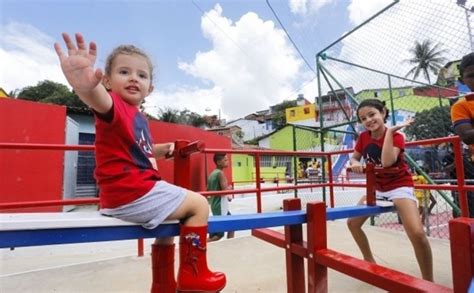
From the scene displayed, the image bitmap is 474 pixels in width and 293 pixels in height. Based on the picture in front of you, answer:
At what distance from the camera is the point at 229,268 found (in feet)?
9.76

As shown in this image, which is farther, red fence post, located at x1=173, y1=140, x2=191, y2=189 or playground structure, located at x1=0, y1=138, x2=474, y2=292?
red fence post, located at x1=173, y1=140, x2=191, y2=189

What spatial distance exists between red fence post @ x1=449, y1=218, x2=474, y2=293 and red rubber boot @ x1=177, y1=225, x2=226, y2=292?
0.67 m

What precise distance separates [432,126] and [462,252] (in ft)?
22.7

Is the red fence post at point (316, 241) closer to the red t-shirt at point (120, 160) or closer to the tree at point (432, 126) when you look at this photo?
the red t-shirt at point (120, 160)

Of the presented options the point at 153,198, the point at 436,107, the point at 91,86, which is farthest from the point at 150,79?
the point at 436,107

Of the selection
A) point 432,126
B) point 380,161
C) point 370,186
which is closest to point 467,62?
point 380,161

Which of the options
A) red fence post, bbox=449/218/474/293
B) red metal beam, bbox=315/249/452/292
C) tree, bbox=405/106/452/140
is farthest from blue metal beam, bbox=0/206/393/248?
tree, bbox=405/106/452/140

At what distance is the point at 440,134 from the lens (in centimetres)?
648

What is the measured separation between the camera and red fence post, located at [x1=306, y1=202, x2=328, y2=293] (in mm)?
1311

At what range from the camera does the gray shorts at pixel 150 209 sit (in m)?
1.13

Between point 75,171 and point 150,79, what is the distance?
10092 mm

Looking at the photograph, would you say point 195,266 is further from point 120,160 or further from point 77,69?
point 77,69

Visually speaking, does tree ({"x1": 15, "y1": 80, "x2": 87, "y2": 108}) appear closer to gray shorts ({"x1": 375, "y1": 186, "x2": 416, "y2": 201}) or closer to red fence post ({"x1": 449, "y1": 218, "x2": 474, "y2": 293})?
gray shorts ({"x1": 375, "y1": 186, "x2": 416, "y2": 201})

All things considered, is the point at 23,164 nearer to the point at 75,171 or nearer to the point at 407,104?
the point at 75,171
